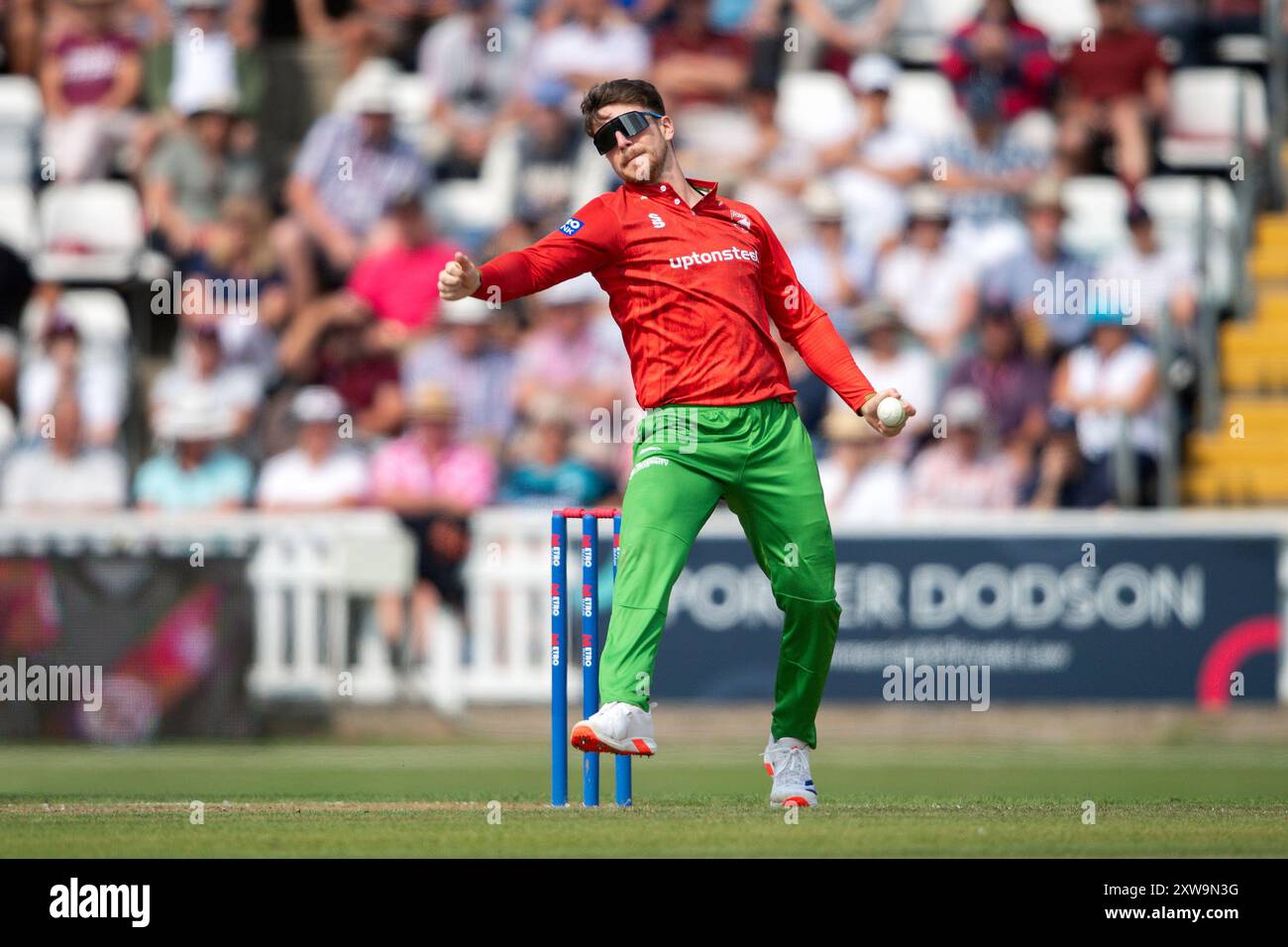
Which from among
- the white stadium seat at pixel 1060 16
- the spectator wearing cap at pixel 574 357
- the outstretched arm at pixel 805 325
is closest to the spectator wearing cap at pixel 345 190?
the spectator wearing cap at pixel 574 357

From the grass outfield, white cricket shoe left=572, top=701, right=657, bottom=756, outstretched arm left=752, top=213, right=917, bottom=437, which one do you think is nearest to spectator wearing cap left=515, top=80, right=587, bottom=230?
the grass outfield

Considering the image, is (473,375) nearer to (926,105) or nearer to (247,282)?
(247,282)

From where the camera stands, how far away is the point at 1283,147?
17922 millimetres

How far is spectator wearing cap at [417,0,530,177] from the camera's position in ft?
58.9

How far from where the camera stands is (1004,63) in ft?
58.2

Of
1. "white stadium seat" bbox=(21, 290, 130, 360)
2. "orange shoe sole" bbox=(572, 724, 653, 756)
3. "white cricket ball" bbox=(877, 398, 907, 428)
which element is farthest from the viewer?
"white stadium seat" bbox=(21, 290, 130, 360)

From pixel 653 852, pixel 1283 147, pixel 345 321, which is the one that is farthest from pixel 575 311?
pixel 653 852

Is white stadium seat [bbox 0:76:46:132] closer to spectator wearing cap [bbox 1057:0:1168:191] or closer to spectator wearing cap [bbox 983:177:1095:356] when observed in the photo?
spectator wearing cap [bbox 983:177:1095:356]

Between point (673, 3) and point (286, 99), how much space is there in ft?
10.8

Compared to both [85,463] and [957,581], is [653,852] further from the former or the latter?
[85,463]

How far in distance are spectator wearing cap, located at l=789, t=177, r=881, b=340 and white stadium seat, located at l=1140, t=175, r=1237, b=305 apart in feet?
7.10

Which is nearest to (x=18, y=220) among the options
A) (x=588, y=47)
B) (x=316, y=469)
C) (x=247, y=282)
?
(x=247, y=282)

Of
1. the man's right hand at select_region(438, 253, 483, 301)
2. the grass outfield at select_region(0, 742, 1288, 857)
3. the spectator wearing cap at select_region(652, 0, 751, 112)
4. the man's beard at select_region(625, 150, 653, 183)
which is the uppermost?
the spectator wearing cap at select_region(652, 0, 751, 112)

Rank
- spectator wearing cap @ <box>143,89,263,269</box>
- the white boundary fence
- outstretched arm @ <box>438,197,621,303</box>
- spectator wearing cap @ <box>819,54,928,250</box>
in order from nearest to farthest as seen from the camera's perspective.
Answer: outstretched arm @ <box>438,197,621,303</box> → the white boundary fence → spectator wearing cap @ <box>819,54,928,250</box> → spectator wearing cap @ <box>143,89,263,269</box>
